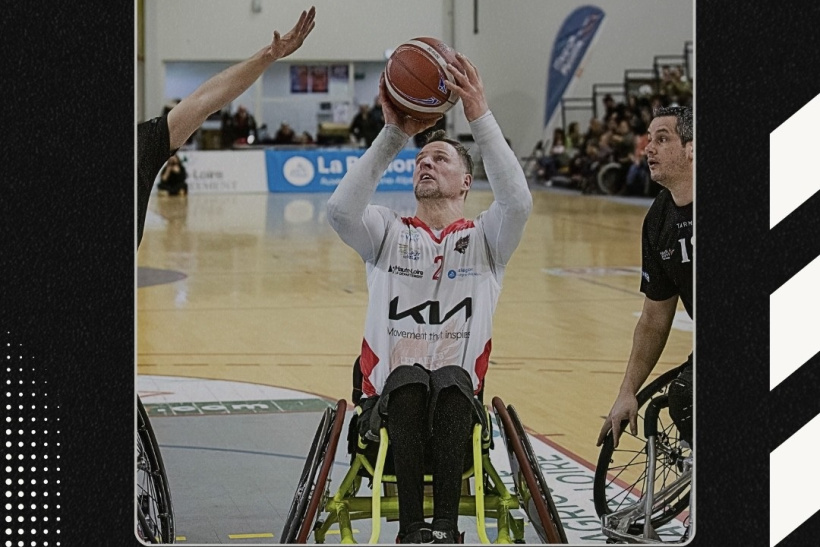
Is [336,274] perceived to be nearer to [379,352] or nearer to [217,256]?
[217,256]

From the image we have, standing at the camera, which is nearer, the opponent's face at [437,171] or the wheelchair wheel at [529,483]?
the wheelchair wheel at [529,483]

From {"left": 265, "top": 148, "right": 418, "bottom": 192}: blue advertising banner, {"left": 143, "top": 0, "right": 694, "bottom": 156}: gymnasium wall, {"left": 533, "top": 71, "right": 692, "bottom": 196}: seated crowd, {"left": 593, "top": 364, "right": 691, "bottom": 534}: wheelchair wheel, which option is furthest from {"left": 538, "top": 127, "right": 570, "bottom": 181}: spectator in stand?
{"left": 593, "top": 364, "right": 691, "bottom": 534}: wheelchair wheel

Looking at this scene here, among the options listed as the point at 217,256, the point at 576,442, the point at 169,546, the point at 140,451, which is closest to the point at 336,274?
the point at 217,256

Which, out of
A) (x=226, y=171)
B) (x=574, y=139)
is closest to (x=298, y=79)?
(x=226, y=171)

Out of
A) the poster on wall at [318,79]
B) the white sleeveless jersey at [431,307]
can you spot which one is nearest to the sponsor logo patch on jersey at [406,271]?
the white sleeveless jersey at [431,307]

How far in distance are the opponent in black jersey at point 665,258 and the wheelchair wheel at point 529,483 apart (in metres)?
0.38

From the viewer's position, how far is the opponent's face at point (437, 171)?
11.5 ft

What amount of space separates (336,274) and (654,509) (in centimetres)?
770

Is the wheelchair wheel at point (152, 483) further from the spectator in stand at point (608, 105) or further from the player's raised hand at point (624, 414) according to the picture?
the spectator in stand at point (608, 105)

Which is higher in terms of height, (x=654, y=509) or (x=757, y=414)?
(x=757, y=414)

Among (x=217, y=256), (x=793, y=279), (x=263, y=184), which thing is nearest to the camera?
(x=793, y=279)

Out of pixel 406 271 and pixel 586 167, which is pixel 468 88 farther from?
pixel 586 167

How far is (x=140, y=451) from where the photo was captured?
3670 millimetres
